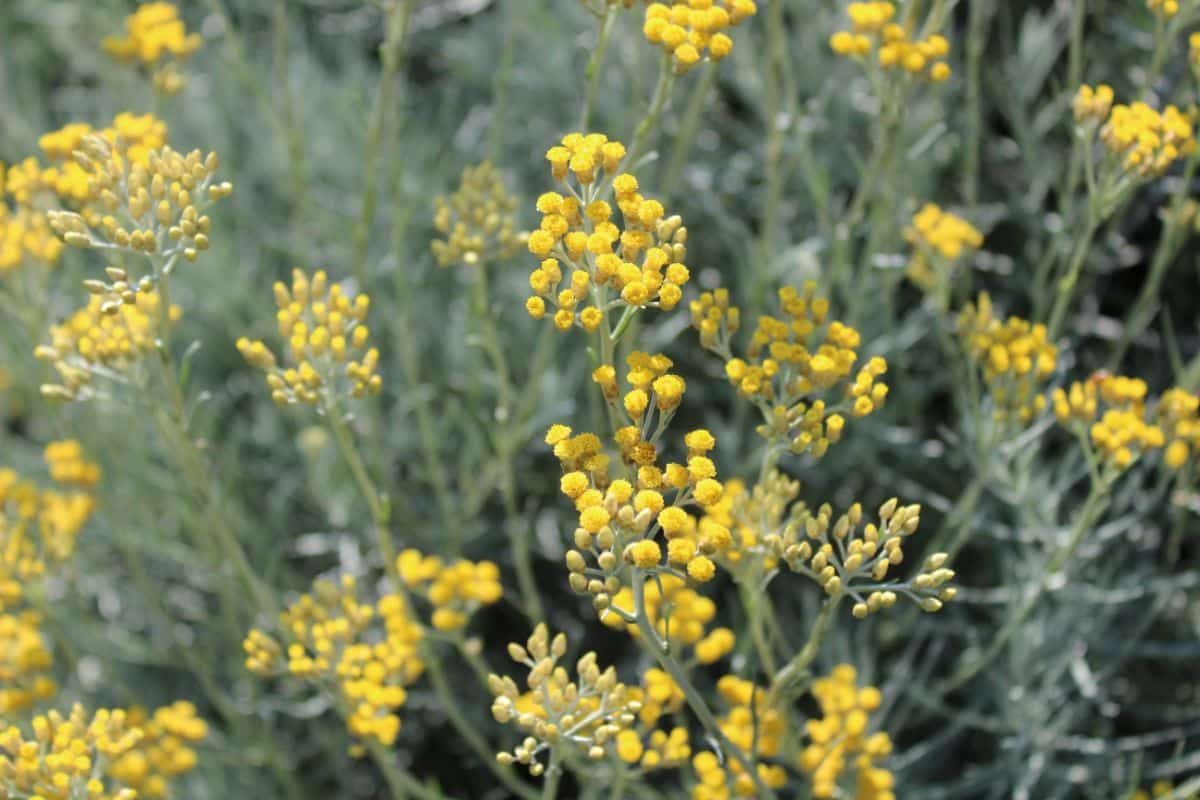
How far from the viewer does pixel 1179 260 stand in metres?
2.59

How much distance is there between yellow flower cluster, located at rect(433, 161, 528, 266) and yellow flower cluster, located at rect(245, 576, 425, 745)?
0.50 metres

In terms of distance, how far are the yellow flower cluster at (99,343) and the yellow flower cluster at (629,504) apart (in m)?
0.70

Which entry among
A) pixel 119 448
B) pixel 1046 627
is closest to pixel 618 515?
pixel 1046 627

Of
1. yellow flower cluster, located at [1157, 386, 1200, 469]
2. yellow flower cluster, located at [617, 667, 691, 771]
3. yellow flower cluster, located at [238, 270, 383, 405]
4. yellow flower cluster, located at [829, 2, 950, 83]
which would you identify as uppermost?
yellow flower cluster, located at [829, 2, 950, 83]

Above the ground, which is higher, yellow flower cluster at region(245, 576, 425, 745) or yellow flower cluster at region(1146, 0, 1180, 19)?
yellow flower cluster at region(1146, 0, 1180, 19)

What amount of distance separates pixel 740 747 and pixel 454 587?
21.1 inches

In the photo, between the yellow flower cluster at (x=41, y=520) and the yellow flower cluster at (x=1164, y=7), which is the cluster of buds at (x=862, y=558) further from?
the yellow flower cluster at (x=41, y=520)

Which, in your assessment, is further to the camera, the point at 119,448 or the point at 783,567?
the point at 119,448

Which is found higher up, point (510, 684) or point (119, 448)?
point (510, 684)

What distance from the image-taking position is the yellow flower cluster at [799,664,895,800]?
1684 mm

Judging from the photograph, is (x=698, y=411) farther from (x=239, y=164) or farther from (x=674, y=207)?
(x=239, y=164)

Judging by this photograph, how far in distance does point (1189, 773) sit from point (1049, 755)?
1.03 feet

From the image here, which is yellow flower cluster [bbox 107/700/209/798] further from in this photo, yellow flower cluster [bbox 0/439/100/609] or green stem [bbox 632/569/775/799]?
green stem [bbox 632/569/775/799]

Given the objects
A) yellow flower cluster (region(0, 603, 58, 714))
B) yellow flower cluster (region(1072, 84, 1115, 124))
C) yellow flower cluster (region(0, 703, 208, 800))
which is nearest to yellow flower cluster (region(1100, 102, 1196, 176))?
yellow flower cluster (region(1072, 84, 1115, 124))
